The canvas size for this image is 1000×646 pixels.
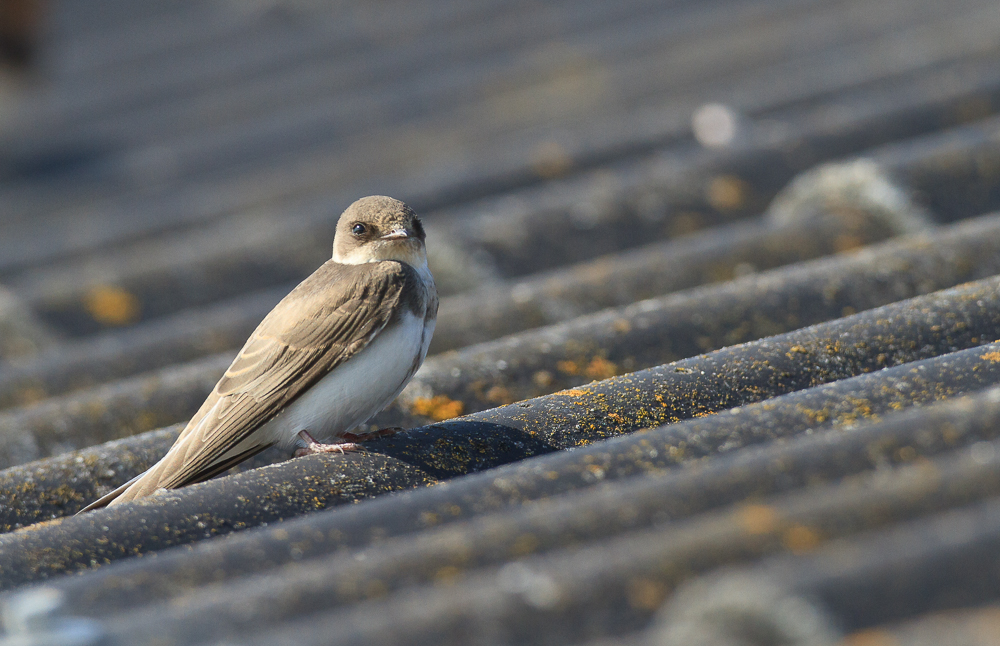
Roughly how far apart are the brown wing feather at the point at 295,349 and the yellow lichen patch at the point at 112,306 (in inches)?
81.0

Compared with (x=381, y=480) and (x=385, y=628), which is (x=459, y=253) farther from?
(x=385, y=628)

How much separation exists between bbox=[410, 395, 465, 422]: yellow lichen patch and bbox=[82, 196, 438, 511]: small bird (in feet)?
0.80

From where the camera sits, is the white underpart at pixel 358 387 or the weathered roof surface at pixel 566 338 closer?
the weathered roof surface at pixel 566 338

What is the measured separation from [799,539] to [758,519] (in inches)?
2.9

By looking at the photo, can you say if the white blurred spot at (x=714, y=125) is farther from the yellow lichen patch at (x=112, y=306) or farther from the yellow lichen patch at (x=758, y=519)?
the yellow lichen patch at (x=758, y=519)

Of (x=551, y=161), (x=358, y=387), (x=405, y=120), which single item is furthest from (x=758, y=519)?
(x=405, y=120)

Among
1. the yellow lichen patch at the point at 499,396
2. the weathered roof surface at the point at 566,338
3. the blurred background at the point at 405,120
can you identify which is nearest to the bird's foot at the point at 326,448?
the weathered roof surface at the point at 566,338

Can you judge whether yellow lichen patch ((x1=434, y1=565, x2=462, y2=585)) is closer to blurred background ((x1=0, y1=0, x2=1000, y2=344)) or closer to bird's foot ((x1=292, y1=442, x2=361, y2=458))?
bird's foot ((x1=292, y1=442, x2=361, y2=458))

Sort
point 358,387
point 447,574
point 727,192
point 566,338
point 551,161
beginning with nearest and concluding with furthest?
1. point 447,574
2. point 358,387
3. point 566,338
4. point 727,192
5. point 551,161

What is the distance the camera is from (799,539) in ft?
5.73

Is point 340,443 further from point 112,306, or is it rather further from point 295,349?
point 112,306

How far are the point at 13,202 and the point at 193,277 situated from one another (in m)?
3.65

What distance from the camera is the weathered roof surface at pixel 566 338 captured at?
5.69ft

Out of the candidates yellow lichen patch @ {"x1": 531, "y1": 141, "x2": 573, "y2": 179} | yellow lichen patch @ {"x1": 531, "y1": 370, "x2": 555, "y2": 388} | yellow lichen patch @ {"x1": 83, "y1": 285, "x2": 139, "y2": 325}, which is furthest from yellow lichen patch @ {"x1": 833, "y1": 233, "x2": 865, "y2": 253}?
yellow lichen patch @ {"x1": 83, "y1": 285, "x2": 139, "y2": 325}
